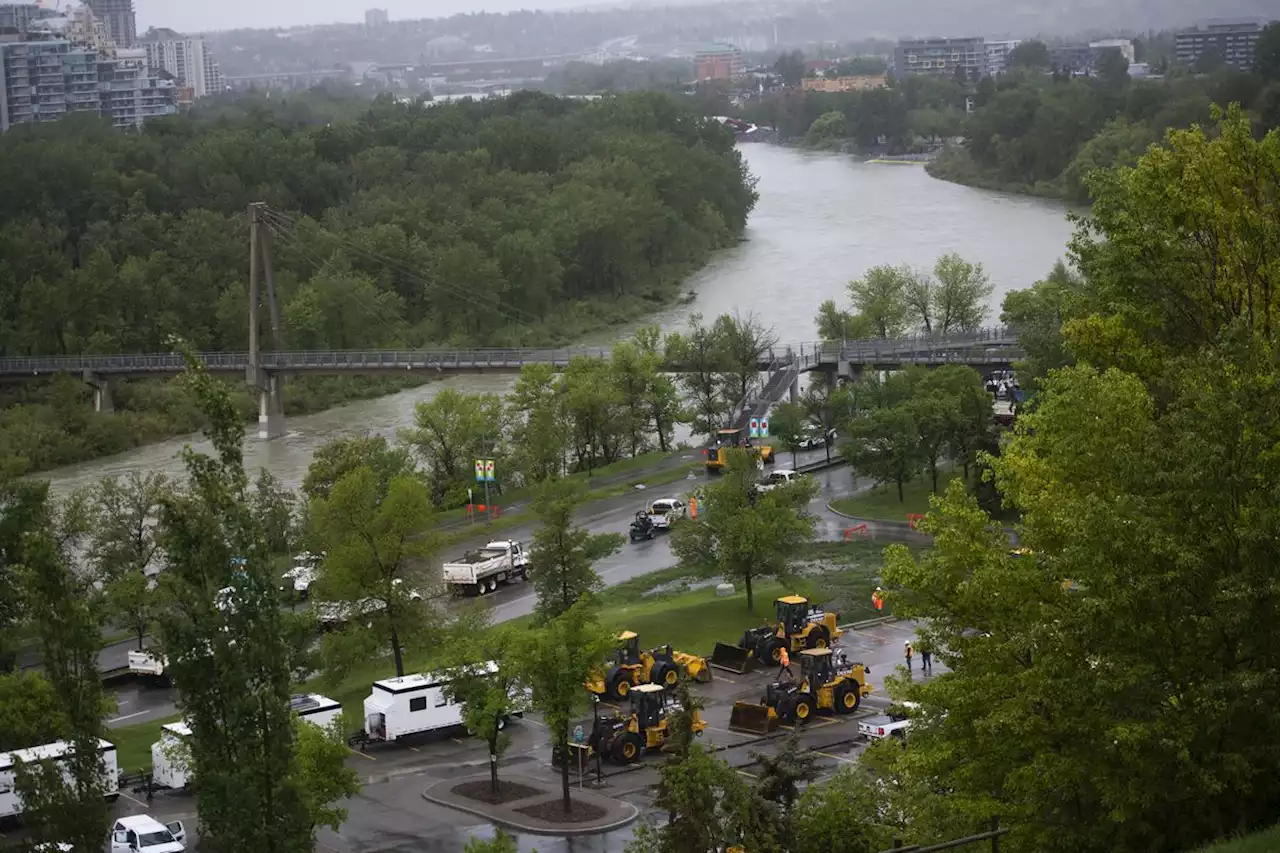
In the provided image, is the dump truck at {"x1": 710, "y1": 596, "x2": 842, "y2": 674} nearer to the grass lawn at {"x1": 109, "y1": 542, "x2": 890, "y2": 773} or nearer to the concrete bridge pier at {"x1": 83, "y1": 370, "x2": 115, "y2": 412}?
the grass lawn at {"x1": 109, "y1": 542, "x2": 890, "y2": 773}

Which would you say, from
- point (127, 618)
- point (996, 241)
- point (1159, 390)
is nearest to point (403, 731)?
point (127, 618)

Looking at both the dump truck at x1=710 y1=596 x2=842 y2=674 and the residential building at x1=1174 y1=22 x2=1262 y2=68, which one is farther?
the residential building at x1=1174 y1=22 x2=1262 y2=68

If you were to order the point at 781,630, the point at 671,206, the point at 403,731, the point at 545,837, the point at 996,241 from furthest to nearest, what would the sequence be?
1. the point at 671,206
2. the point at 996,241
3. the point at 781,630
4. the point at 403,731
5. the point at 545,837

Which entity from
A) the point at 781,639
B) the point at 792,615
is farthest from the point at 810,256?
the point at 781,639

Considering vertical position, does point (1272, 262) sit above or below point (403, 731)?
above

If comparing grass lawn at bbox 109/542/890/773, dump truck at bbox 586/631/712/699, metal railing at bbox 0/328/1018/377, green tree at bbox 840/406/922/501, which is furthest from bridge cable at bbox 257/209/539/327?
dump truck at bbox 586/631/712/699

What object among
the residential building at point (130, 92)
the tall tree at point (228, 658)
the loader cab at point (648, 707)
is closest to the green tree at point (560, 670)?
the loader cab at point (648, 707)

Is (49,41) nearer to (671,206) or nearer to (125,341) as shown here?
(671,206)
